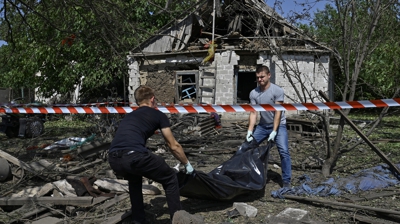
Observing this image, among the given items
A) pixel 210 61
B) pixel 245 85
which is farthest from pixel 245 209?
pixel 245 85

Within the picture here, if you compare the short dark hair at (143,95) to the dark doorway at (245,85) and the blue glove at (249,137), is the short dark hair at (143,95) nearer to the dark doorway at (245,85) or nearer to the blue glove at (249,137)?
the blue glove at (249,137)

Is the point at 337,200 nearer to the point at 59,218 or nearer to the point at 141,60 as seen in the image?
the point at 59,218

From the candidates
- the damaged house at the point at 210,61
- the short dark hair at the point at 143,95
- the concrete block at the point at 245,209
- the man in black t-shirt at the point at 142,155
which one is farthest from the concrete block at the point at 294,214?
the damaged house at the point at 210,61

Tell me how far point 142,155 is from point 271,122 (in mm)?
2393

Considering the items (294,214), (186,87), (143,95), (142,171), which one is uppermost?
(143,95)

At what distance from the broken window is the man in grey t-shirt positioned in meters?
9.73

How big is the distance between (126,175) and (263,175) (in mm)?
1877

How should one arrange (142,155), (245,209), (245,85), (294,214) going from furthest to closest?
(245,85) → (245,209) → (294,214) → (142,155)

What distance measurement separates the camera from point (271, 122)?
548 centimetres

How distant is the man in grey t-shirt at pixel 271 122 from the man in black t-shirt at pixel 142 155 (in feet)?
5.66

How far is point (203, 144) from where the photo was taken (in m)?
9.19

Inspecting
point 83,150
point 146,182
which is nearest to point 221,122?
point 83,150

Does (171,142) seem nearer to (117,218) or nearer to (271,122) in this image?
(117,218)

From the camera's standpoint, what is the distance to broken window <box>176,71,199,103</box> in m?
15.3
